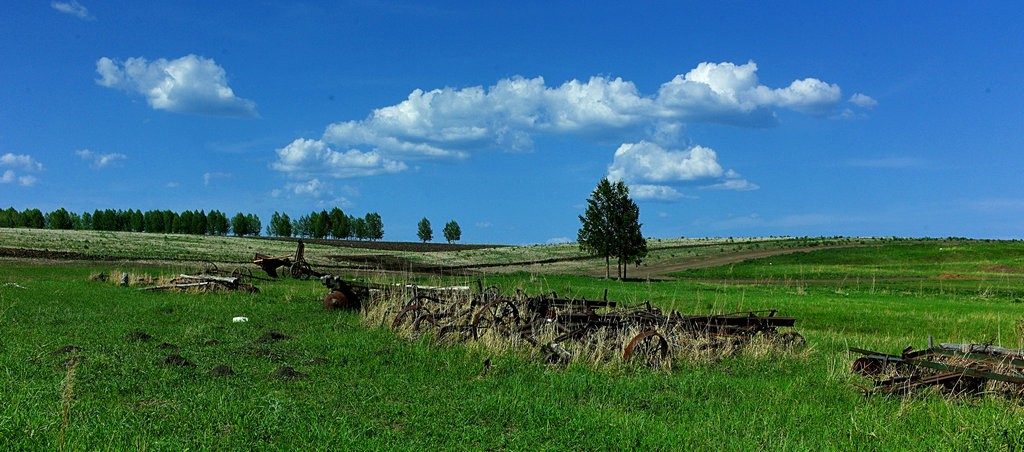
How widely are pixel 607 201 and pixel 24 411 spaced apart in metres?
46.9

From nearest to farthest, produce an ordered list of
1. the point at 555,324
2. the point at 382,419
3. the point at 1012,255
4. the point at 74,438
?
the point at 74,438
the point at 382,419
the point at 555,324
the point at 1012,255

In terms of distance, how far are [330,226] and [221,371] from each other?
453ft

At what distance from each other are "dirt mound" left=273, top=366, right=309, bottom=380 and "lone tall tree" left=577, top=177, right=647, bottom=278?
4234 cm

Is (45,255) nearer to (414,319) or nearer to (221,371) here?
(414,319)

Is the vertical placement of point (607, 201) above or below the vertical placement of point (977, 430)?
above

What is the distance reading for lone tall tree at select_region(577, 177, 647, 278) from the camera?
1987 inches

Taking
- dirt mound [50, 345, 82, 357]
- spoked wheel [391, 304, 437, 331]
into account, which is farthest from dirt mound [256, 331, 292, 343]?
dirt mound [50, 345, 82, 357]

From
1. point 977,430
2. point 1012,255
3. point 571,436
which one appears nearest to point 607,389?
point 571,436

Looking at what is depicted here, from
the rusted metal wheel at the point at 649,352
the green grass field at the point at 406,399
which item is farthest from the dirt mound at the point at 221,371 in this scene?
the rusted metal wheel at the point at 649,352

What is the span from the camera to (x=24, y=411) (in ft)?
22.1

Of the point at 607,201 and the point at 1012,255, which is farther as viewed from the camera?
the point at 1012,255

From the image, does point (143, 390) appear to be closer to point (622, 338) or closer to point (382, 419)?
point (382, 419)

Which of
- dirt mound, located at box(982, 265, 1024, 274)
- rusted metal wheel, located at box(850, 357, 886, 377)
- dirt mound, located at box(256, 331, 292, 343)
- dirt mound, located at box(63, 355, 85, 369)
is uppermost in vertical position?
dirt mound, located at box(982, 265, 1024, 274)

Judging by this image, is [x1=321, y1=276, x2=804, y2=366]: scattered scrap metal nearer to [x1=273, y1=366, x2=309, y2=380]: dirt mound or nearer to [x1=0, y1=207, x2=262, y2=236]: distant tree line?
[x1=273, y1=366, x2=309, y2=380]: dirt mound
